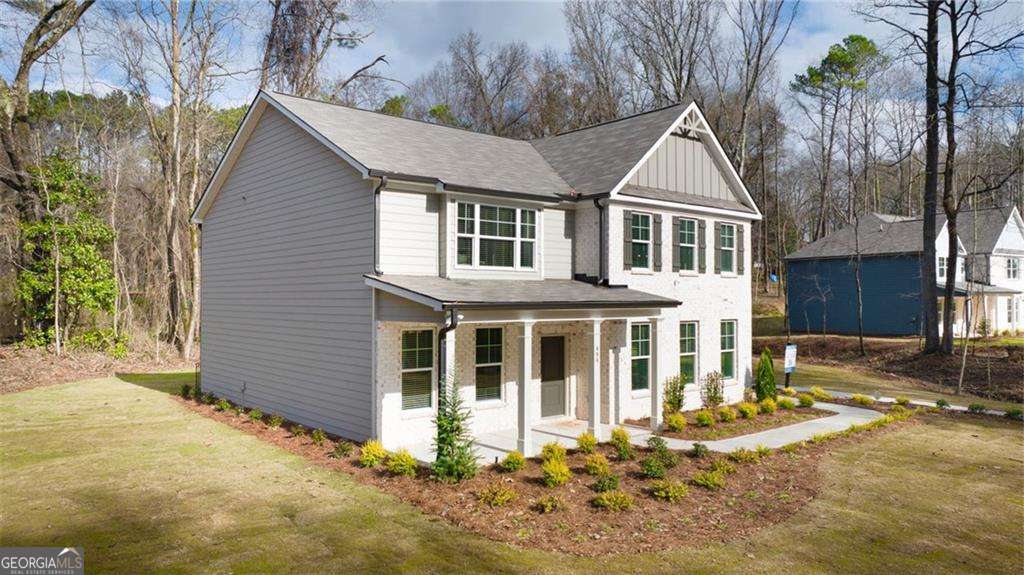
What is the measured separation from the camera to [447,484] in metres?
10.4

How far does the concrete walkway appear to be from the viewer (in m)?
13.6

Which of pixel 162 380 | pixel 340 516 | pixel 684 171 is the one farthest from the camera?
pixel 162 380

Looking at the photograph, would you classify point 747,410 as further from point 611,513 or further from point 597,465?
point 611,513

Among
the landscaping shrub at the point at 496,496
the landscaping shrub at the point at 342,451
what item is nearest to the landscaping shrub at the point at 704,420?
the landscaping shrub at the point at 496,496

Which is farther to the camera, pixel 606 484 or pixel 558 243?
pixel 558 243

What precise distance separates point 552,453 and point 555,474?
1.12 meters

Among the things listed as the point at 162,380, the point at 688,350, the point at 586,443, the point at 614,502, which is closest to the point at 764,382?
the point at 688,350

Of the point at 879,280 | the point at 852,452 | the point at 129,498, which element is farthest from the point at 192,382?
the point at 879,280

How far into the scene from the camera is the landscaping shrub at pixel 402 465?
1094 centimetres

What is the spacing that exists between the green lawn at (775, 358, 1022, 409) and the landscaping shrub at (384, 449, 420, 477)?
691 inches

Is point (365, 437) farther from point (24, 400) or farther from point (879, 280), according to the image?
point (879, 280)

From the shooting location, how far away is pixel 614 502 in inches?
377

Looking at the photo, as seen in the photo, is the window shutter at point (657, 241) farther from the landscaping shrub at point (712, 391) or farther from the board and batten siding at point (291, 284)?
the board and batten siding at point (291, 284)

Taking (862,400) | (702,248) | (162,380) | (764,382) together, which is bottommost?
(862,400)
